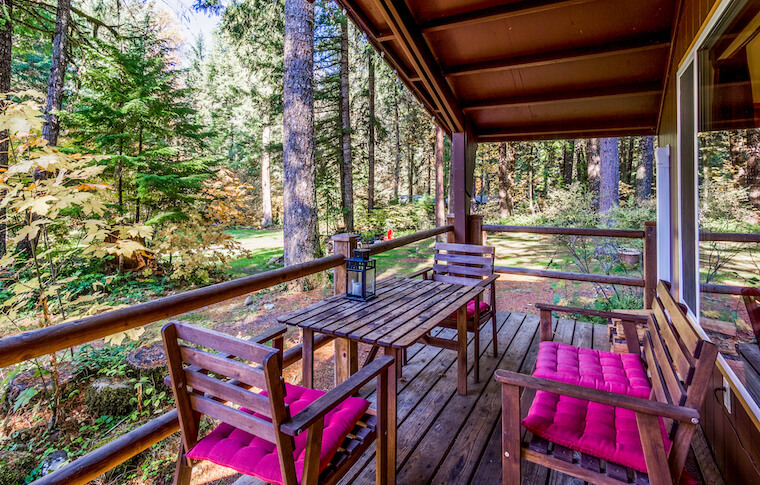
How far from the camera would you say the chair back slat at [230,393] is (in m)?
1.11

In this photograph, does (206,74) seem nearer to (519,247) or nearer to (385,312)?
(519,247)

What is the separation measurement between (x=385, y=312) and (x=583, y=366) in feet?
3.59

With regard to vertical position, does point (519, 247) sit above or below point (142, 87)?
below

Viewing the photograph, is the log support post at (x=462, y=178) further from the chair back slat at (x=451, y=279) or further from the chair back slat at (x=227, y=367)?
the chair back slat at (x=227, y=367)

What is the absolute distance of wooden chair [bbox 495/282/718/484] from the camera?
120 cm

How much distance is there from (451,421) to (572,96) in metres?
2.96

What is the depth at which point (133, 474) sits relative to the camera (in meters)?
2.79

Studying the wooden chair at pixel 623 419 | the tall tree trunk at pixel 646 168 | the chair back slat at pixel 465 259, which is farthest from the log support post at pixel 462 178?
the tall tree trunk at pixel 646 168

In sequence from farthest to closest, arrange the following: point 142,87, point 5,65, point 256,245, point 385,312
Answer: point 256,245, point 142,87, point 5,65, point 385,312

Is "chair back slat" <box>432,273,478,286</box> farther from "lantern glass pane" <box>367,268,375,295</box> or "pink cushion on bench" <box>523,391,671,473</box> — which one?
"pink cushion on bench" <box>523,391,671,473</box>

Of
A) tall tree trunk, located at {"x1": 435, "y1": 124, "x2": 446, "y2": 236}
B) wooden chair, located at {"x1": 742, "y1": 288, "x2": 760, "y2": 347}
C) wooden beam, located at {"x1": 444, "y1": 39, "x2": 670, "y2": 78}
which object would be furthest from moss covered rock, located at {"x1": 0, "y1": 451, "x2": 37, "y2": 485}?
tall tree trunk, located at {"x1": 435, "y1": 124, "x2": 446, "y2": 236}

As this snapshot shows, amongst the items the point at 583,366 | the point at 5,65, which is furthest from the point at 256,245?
the point at 583,366

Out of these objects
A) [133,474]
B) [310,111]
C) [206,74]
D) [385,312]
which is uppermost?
[206,74]

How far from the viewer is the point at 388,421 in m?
1.70
